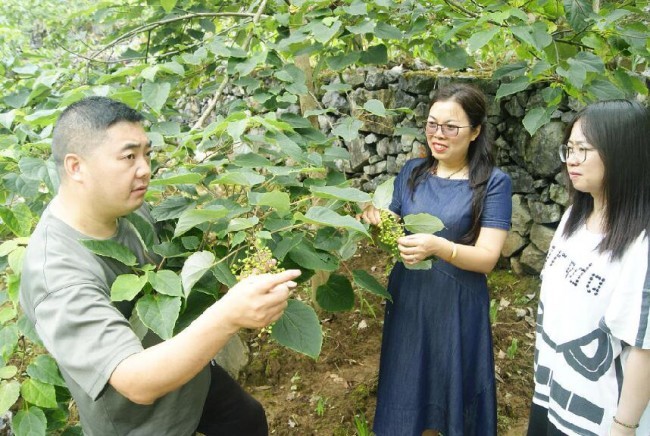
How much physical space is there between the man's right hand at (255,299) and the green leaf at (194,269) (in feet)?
0.36

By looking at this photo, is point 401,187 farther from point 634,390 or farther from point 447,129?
point 634,390

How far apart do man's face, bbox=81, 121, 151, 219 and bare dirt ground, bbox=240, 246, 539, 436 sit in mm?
1608

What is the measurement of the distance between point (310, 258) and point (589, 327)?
2.80 ft

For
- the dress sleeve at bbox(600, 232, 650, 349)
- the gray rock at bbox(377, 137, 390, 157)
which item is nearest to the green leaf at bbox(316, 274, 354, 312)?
the dress sleeve at bbox(600, 232, 650, 349)

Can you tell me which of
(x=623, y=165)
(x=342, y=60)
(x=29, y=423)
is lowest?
(x=29, y=423)

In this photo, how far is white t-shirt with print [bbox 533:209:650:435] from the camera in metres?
1.24

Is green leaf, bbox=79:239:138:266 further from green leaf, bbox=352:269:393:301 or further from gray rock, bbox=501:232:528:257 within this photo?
gray rock, bbox=501:232:528:257

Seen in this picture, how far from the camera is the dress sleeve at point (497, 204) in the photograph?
1726mm

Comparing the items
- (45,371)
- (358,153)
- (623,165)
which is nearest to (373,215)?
(623,165)

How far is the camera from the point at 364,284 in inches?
55.4

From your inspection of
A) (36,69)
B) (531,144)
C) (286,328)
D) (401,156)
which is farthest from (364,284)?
(401,156)

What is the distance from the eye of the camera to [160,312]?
1056 millimetres

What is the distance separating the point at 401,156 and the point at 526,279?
1.42 metres

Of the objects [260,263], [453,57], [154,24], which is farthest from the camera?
[154,24]
